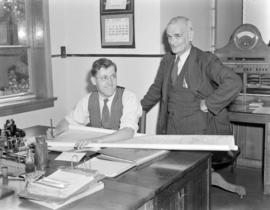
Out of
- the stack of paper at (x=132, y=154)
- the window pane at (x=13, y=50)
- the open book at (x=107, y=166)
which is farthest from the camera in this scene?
the window pane at (x=13, y=50)

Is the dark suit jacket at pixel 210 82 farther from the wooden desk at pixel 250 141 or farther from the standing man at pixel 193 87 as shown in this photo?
the wooden desk at pixel 250 141

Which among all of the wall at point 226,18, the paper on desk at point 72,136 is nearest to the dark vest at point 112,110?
the paper on desk at point 72,136

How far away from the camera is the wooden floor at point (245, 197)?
3217mm

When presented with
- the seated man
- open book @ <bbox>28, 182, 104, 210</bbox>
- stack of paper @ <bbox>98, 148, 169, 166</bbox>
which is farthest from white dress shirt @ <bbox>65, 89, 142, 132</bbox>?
open book @ <bbox>28, 182, 104, 210</bbox>

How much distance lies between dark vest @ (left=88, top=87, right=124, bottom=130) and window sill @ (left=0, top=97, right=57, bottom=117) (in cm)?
109

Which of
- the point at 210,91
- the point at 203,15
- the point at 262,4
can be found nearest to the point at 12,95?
the point at 210,91

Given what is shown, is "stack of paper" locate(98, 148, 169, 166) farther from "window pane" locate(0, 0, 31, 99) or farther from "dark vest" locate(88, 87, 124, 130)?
"window pane" locate(0, 0, 31, 99)

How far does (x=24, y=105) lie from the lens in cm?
353

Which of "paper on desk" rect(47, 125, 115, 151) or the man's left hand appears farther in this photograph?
the man's left hand

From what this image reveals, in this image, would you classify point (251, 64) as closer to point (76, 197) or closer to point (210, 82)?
point (210, 82)

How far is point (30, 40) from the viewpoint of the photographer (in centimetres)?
372

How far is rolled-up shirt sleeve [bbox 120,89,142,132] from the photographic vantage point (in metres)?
2.41

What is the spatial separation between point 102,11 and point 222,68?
4.63 ft

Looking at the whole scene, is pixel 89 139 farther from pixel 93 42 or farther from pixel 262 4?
pixel 262 4
